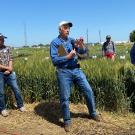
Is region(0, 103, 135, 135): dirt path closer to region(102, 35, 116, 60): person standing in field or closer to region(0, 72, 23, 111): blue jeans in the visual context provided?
region(0, 72, 23, 111): blue jeans

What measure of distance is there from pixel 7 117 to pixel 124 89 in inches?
94.5

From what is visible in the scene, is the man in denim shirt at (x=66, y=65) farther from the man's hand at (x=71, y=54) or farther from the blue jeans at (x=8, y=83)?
the blue jeans at (x=8, y=83)

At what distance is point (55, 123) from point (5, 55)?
1800 mm

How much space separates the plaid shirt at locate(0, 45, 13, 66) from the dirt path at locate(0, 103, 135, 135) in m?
1.07

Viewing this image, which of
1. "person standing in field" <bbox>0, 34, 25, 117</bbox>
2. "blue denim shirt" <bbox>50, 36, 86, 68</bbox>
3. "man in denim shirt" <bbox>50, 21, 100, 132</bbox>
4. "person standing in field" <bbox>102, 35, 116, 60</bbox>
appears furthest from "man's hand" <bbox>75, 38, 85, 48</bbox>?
"person standing in field" <bbox>102, 35, 116, 60</bbox>

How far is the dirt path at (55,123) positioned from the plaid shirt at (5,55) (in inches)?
42.2

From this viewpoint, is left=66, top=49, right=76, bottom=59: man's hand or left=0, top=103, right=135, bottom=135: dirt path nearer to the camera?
left=66, top=49, right=76, bottom=59: man's hand

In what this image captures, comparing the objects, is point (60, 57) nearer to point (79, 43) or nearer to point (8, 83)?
point (79, 43)

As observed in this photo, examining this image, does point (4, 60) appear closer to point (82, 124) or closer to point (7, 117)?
point (7, 117)

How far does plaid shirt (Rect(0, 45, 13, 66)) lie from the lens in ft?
30.7

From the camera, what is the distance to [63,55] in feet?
26.3

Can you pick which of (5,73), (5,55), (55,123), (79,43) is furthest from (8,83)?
(79,43)

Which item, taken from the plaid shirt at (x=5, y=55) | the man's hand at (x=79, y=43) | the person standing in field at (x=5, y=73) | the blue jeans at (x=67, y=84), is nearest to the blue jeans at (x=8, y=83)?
the person standing in field at (x=5, y=73)

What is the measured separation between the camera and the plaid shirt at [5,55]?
9.35 m
